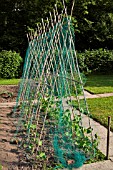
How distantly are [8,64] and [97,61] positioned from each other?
5.40 m

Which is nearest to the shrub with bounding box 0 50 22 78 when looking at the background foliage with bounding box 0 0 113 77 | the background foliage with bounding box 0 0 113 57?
the background foliage with bounding box 0 0 113 77

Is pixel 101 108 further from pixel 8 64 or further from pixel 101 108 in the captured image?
pixel 8 64

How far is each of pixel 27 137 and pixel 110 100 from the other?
4010 mm

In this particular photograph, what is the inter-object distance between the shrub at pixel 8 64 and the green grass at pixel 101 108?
23.6 ft

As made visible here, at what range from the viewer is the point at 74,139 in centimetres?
461

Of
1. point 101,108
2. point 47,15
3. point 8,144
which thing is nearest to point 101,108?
point 101,108

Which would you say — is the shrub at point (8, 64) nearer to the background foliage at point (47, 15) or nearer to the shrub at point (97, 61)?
the shrub at point (97, 61)

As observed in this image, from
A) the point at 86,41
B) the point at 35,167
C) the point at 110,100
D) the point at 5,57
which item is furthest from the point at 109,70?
the point at 35,167

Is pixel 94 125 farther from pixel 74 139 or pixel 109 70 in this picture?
pixel 109 70

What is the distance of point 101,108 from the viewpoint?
739cm

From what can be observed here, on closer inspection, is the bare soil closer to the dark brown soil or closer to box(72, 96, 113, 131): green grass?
the dark brown soil

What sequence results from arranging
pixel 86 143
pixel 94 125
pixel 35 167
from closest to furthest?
1. pixel 35 167
2. pixel 86 143
3. pixel 94 125

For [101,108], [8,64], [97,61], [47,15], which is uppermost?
[47,15]

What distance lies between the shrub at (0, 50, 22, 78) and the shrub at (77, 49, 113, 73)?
3.96 metres
